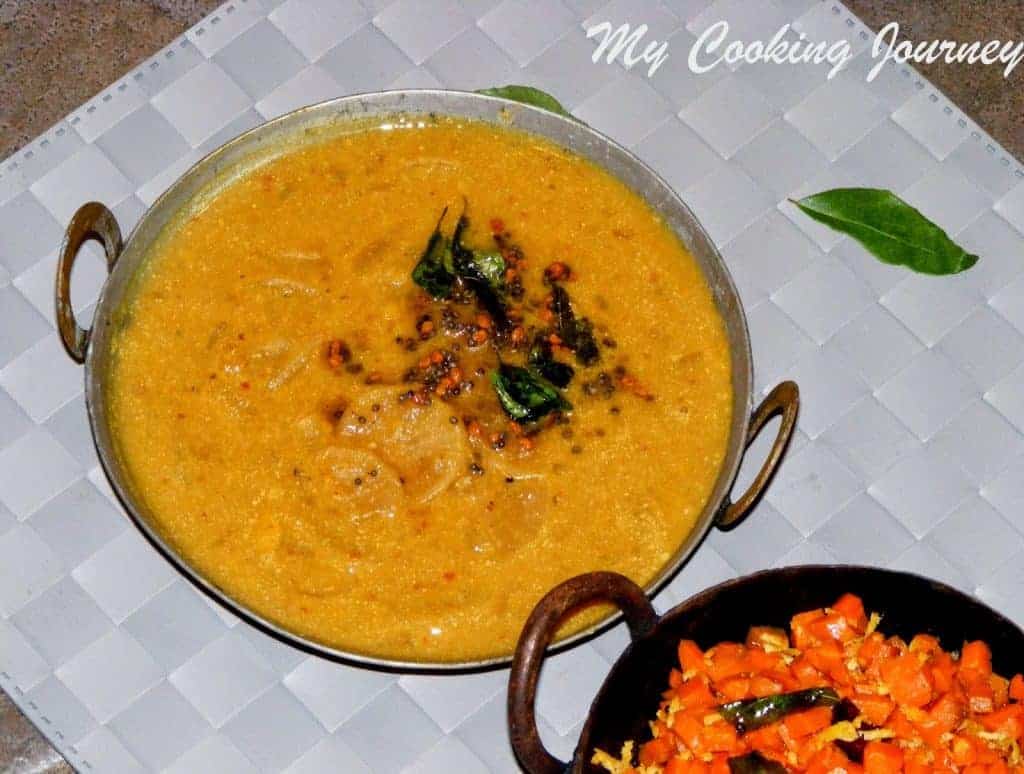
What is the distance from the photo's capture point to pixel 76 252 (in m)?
2.66

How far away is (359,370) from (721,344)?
68 centimetres

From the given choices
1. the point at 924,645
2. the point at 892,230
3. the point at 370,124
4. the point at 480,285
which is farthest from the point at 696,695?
the point at 370,124

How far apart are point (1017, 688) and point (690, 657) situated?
551 mm

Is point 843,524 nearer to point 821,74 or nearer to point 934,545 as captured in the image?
point 934,545

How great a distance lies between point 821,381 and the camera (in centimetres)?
296

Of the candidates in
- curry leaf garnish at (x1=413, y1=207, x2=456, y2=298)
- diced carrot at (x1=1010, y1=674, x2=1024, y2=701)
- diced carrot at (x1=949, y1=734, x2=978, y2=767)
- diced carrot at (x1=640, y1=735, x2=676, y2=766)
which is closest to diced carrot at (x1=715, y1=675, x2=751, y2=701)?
diced carrot at (x1=640, y1=735, x2=676, y2=766)

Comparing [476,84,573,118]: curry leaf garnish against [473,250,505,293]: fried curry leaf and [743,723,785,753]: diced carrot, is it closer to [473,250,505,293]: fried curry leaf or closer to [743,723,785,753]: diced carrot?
[473,250,505,293]: fried curry leaf

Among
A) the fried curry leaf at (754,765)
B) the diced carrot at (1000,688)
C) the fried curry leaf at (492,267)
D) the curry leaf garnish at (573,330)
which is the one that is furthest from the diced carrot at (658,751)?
the fried curry leaf at (492,267)

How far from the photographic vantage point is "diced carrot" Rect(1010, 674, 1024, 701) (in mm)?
2461

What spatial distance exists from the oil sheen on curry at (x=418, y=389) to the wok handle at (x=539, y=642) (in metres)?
0.33

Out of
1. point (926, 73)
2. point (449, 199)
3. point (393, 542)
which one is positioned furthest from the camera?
point (926, 73)

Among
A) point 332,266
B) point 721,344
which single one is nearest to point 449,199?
point 332,266

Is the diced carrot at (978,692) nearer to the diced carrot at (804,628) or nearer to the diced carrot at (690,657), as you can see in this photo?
the diced carrot at (804,628)

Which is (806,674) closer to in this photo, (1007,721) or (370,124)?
(1007,721)
